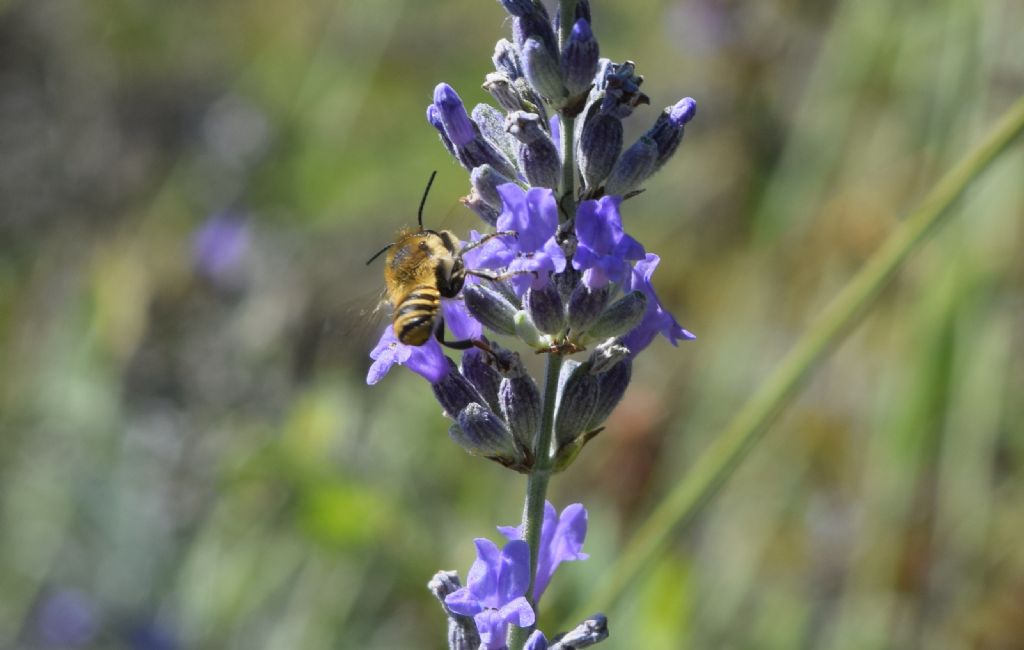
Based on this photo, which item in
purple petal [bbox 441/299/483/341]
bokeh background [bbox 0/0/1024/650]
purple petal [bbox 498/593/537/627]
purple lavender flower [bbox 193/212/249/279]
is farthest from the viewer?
purple lavender flower [bbox 193/212/249/279]

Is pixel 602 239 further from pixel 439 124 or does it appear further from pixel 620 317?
pixel 439 124

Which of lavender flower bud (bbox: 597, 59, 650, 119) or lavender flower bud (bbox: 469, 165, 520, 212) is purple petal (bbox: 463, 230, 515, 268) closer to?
lavender flower bud (bbox: 469, 165, 520, 212)

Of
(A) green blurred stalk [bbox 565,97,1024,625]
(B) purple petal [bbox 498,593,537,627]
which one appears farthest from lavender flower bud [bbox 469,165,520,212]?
(A) green blurred stalk [bbox 565,97,1024,625]

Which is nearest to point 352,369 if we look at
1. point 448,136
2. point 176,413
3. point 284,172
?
point 176,413

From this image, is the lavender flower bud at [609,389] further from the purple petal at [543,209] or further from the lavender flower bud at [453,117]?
the lavender flower bud at [453,117]

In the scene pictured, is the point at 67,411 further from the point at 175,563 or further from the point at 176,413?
the point at 175,563

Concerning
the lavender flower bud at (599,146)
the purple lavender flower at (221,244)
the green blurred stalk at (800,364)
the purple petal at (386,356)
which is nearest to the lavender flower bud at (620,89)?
the lavender flower bud at (599,146)
